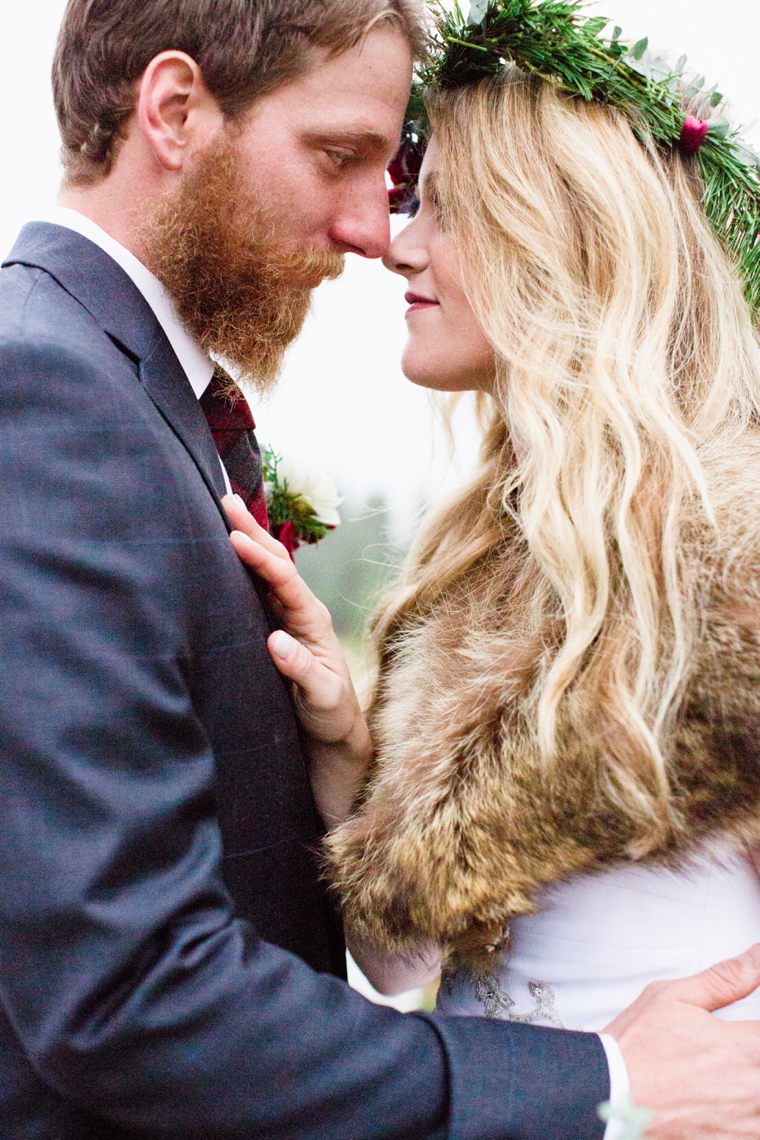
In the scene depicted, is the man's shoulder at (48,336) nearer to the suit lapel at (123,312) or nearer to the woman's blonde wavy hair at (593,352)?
the suit lapel at (123,312)

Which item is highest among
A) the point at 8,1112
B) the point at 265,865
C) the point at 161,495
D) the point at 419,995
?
the point at 161,495

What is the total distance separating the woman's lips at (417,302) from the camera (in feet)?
6.52

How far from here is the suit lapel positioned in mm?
1354

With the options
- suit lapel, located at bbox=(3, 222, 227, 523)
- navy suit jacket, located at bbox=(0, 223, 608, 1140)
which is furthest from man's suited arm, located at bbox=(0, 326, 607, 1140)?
suit lapel, located at bbox=(3, 222, 227, 523)

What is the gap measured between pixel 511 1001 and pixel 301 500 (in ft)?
4.22

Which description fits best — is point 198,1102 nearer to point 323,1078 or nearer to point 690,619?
point 323,1078

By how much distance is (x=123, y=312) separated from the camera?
1395 millimetres

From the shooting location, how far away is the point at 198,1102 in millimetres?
1127

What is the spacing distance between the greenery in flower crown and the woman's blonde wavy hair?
510mm

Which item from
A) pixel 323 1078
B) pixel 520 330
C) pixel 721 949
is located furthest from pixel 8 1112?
pixel 520 330

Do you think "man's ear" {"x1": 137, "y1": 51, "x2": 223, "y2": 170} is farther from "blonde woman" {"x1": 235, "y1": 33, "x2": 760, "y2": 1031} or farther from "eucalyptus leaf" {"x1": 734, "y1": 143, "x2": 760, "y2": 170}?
"eucalyptus leaf" {"x1": 734, "y1": 143, "x2": 760, "y2": 170}

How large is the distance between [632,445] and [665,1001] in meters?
0.86

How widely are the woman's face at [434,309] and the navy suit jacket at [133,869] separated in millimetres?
790

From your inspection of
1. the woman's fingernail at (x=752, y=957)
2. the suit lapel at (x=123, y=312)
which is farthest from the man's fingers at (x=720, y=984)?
the suit lapel at (x=123, y=312)
